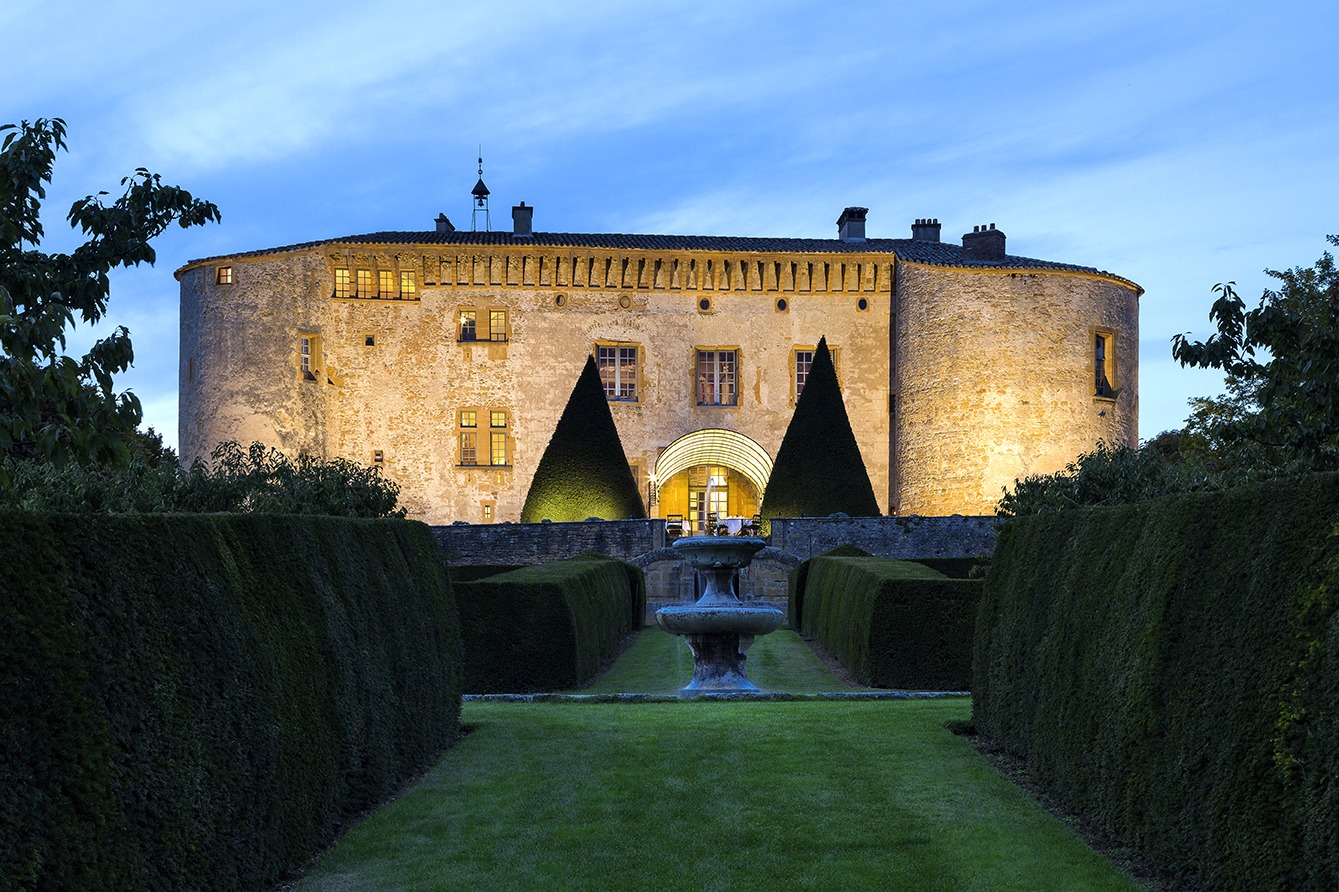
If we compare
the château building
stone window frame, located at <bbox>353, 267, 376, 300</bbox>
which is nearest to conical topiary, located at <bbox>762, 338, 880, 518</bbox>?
the château building

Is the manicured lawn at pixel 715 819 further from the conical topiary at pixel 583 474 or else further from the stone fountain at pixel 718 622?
the conical topiary at pixel 583 474

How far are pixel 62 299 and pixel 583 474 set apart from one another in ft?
71.2

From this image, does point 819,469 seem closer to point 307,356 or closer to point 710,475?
point 710,475

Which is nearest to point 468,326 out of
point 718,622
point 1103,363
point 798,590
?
point 798,590

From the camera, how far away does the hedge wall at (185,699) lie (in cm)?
365

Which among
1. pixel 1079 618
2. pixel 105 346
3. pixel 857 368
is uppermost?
pixel 857 368

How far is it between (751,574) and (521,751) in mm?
17288

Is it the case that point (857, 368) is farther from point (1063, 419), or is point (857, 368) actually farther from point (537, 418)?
point (537, 418)

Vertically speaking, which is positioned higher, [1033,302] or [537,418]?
[1033,302]

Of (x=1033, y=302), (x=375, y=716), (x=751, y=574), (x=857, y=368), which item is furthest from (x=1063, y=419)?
(x=375, y=716)

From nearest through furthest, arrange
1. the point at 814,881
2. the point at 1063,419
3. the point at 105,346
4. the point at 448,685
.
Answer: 1. the point at 814,881
2. the point at 105,346
3. the point at 448,685
4. the point at 1063,419

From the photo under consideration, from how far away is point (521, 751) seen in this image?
8.12 m

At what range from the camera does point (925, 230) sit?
3978cm

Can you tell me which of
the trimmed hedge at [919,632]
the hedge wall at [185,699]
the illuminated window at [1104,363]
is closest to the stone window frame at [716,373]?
the illuminated window at [1104,363]
